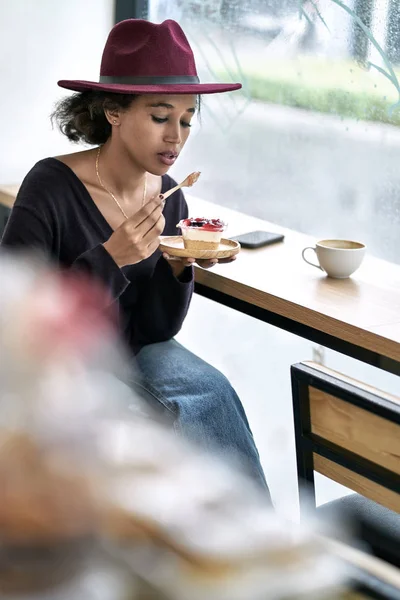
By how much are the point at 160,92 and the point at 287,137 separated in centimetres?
76

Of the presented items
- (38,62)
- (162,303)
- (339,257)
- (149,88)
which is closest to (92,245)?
(162,303)

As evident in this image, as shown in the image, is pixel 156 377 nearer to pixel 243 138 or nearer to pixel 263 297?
pixel 263 297

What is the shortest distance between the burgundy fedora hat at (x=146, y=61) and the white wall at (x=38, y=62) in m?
0.88

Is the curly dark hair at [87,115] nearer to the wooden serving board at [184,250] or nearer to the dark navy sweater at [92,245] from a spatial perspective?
the dark navy sweater at [92,245]

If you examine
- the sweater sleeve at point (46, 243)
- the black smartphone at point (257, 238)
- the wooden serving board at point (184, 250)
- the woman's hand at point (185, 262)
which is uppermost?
the sweater sleeve at point (46, 243)

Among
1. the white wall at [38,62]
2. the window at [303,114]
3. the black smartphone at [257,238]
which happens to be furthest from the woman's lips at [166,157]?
the white wall at [38,62]

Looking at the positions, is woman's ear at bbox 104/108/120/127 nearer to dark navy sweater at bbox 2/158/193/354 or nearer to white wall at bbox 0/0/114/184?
dark navy sweater at bbox 2/158/193/354

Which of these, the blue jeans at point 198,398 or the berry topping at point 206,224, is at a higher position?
the berry topping at point 206,224

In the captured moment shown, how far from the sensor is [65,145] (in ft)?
9.96

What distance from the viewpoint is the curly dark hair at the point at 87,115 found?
6.64ft

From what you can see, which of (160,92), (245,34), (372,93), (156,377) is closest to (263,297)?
(156,377)

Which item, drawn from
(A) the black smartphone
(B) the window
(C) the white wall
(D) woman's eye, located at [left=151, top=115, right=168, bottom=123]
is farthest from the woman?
(C) the white wall

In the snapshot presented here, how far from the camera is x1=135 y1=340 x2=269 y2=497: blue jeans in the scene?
184 cm

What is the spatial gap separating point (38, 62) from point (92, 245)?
3.76 ft
